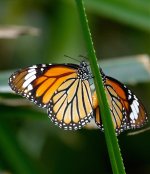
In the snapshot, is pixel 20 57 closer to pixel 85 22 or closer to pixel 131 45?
pixel 131 45

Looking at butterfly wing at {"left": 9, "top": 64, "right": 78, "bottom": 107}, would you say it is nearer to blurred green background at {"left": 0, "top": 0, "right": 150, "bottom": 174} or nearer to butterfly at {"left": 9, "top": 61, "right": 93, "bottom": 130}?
butterfly at {"left": 9, "top": 61, "right": 93, "bottom": 130}

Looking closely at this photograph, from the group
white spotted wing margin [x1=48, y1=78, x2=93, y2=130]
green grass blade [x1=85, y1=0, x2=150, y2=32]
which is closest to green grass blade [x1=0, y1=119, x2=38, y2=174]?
white spotted wing margin [x1=48, y1=78, x2=93, y2=130]

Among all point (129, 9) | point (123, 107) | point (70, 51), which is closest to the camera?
point (123, 107)

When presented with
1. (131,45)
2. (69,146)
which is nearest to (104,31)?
(131,45)

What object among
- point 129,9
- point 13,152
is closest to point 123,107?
point 13,152

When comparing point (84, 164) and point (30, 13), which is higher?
point (30, 13)

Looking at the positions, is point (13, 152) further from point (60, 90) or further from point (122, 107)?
point (122, 107)
